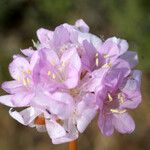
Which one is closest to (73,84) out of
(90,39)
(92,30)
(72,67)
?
(72,67)

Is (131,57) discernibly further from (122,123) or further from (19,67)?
(19,67)

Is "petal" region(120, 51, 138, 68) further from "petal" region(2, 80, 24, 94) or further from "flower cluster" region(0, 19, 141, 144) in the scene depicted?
"petal" region(2, 80, 24, 94)

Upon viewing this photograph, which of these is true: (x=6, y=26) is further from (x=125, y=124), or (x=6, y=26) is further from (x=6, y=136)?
(x=125, y=124)

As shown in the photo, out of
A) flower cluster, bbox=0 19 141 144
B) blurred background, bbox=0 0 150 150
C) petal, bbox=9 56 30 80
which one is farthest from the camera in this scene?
blurred background, bbox=0 0 150 150

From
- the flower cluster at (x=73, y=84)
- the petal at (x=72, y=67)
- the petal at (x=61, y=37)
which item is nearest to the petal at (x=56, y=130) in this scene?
the flower cluster at (x=73, y=84)

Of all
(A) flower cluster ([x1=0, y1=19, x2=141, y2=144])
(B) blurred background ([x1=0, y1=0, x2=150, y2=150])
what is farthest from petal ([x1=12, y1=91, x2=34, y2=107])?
(B) blurred background ([x1=0, y1=0, x2=150, y2=150])

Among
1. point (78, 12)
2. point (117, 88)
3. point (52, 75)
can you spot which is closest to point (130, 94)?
point (117, 88)
